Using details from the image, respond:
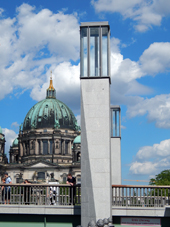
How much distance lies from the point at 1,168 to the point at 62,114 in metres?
25.9

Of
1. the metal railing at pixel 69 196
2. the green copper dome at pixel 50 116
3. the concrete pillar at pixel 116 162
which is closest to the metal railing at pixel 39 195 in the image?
the metal railing at pixel 69 196

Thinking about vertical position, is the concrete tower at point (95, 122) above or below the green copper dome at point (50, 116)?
below

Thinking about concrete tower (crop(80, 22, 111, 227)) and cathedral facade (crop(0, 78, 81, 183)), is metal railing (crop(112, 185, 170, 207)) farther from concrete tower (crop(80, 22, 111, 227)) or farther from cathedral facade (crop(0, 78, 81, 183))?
cathedral facade (crop(0, 78, 81, 183))

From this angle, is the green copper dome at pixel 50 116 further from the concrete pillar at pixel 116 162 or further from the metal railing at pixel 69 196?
the metal railing at pixel 69 196

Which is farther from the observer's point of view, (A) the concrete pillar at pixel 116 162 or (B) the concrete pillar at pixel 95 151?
(A) the concrete pillar at pixel 116 162

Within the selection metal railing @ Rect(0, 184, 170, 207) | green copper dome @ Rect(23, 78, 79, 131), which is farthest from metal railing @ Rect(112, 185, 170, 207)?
green copper dome @ Rect(23, 78, 79, 131)

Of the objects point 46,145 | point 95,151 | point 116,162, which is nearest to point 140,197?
→ point 95,151

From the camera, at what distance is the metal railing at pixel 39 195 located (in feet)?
61.5

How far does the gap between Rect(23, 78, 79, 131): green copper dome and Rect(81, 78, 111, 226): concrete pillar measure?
410 ft

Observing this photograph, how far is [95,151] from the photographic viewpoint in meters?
17.1

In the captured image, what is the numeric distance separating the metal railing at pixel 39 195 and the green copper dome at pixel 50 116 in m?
123

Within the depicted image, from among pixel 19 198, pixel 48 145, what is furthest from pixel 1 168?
pixel 19 198

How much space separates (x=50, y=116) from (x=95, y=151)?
418 feet

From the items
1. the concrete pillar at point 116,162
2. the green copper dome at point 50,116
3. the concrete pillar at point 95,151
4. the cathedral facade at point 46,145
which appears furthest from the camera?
the green copper dome at point 50,116
